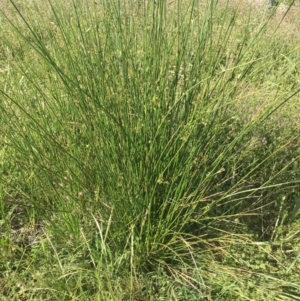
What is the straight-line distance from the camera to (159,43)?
1.16m

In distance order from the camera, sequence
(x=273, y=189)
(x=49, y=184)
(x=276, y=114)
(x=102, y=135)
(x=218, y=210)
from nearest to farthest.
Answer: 1. (x=102, y=135)
2. (x=49, y=184)
3. (x=218, y=210)
4. (x=273, y=189)
5. (x=276, y=114)

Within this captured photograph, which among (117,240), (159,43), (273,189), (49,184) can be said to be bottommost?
(273,189)

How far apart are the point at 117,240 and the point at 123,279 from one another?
14cm

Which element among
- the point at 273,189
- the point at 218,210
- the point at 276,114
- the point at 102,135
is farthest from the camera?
the point at 276,114

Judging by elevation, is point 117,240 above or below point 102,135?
below

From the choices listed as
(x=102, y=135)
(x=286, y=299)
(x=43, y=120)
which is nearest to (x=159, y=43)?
(x=102, y=135)

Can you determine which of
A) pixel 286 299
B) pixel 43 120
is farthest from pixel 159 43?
pixel 286 299

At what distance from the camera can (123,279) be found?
1.23 metres

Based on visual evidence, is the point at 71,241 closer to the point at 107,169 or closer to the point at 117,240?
the point at 117,240

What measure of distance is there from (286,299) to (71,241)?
75 cm

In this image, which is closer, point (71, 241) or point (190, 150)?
point (190, 150)

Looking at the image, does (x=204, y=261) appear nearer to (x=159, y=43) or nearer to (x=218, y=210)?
(x=218, y=210)

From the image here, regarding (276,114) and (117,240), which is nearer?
(117,240)

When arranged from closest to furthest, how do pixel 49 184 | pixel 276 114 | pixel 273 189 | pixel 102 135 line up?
pixel 102 135
pixel 49 184
pixel 273 189
pixel 276 114
